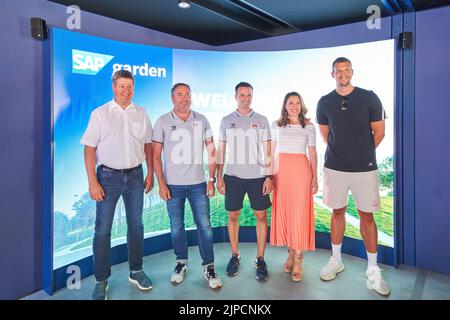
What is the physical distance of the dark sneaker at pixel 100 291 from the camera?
276 cm

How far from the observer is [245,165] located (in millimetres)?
3152

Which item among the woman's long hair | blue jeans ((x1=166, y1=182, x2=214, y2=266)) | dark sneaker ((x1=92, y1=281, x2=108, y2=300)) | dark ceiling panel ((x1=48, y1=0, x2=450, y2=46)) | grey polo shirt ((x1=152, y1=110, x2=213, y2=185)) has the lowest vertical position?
dark sneaker ((x1=92, y1=281, x2=108, y2=300))

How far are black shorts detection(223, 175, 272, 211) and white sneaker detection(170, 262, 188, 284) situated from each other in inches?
26.2

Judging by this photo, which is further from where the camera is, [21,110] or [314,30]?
[314,30]

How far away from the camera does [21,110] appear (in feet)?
9.14

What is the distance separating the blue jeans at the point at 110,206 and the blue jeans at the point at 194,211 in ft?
0.96

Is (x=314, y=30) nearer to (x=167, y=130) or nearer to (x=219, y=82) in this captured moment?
(x=219, y=82)

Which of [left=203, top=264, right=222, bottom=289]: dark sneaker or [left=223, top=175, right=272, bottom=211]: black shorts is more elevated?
[left=223, top=175, right=272, bottom=211]: black shorts

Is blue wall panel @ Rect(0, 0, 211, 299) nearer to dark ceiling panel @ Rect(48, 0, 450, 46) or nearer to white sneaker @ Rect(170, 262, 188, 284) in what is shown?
dark ceiling panel @ Rect(48, 0, 450, 46)

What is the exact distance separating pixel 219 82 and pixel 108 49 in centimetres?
124

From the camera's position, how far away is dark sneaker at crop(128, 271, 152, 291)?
2.94m

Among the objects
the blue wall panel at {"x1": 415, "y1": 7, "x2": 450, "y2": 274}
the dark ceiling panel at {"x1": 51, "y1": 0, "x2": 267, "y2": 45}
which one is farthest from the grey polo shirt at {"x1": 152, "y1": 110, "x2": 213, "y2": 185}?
the blue wall panel at {"x1": 415, "y1": 7, "x2": 450, "y2": 274}
